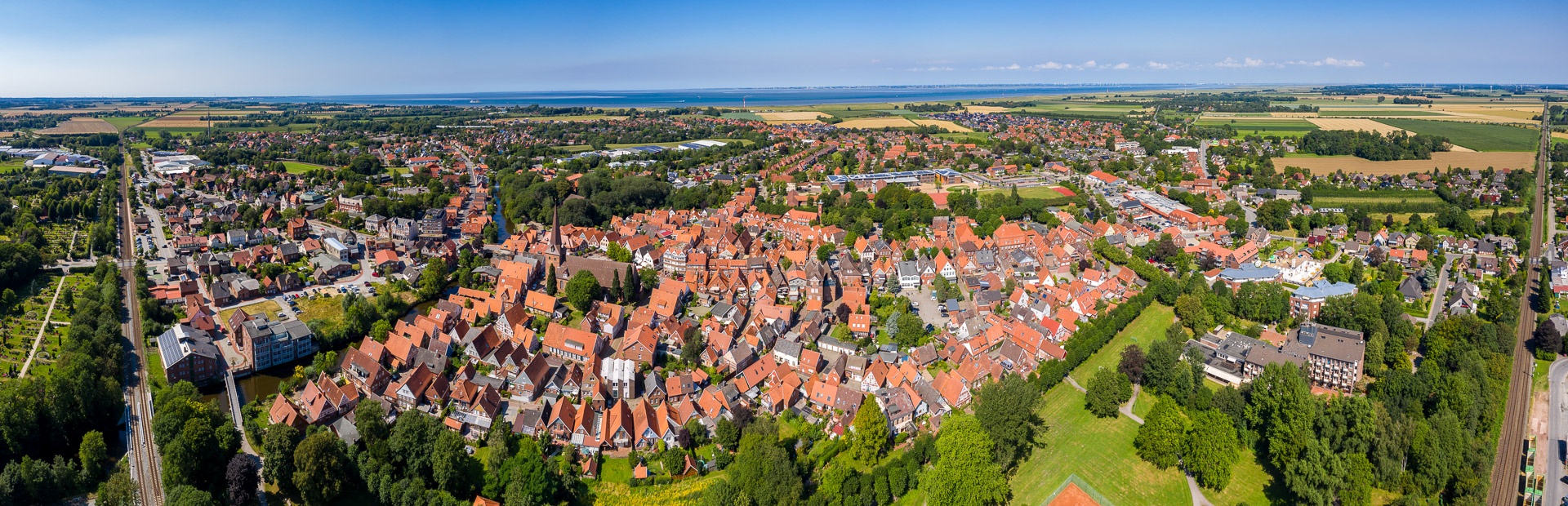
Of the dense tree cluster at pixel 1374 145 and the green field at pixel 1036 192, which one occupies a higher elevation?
the dense tree cluster at pixel 1374 145

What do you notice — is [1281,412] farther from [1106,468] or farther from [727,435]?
[727,435]

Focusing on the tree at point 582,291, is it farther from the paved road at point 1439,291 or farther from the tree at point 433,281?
the paved road at point 1439,291

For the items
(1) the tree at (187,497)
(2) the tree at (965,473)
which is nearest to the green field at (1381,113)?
(2) the tree at (965,473)

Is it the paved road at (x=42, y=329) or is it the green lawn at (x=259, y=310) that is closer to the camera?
the paved road at (x=42, y=329)

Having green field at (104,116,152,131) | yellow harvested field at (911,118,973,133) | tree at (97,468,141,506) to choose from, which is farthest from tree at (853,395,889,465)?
green field at (104,116,152,131)

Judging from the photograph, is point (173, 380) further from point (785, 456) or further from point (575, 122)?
point (575, 122)

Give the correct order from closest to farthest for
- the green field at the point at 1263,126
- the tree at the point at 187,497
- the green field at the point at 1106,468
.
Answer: the tree at the point at 187,497 < the green field at the point at 1106,468 < the green field at the point at 1263,126

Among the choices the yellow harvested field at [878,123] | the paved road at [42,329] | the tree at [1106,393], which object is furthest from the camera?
the yellow harvested field at [878,123]
